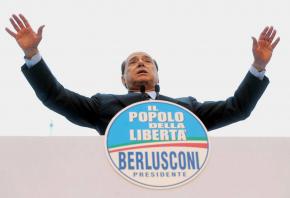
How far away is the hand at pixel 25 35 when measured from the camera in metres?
1.94

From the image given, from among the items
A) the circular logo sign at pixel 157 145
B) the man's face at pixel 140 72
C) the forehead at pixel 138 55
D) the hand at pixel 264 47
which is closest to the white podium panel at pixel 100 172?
the circular logo sign at pixel 157 145

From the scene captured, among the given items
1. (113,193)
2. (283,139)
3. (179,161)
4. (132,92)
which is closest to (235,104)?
(132,92)

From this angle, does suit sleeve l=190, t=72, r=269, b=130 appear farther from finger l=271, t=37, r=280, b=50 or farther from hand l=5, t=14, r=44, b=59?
hand l=5, t=14, r=44, b=59

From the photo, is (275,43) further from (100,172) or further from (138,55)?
(100,172)

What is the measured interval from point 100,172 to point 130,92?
948 mm

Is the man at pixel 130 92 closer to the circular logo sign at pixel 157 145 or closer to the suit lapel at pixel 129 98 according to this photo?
the suit lapel at pixel 129 98

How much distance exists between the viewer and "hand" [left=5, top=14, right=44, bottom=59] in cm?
194

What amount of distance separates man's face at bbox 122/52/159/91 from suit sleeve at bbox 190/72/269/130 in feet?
0.88

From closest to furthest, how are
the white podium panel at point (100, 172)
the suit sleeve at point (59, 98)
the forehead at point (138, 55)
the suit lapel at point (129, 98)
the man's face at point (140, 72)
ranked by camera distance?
the white podium panel at point (100, 172) → the suit sleeve at point (59, 98) → the suit lapel at point (129, 98) → the man's face at point (140, 72) → the forehead at point (138, 55)

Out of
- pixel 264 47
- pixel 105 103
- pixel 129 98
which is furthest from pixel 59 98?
pixel 264 47

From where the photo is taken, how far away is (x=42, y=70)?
1915mm

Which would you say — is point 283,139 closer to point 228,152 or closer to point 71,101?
point 228,152

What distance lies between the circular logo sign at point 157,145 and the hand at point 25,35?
0.61 metres

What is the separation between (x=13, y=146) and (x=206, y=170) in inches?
21.4
